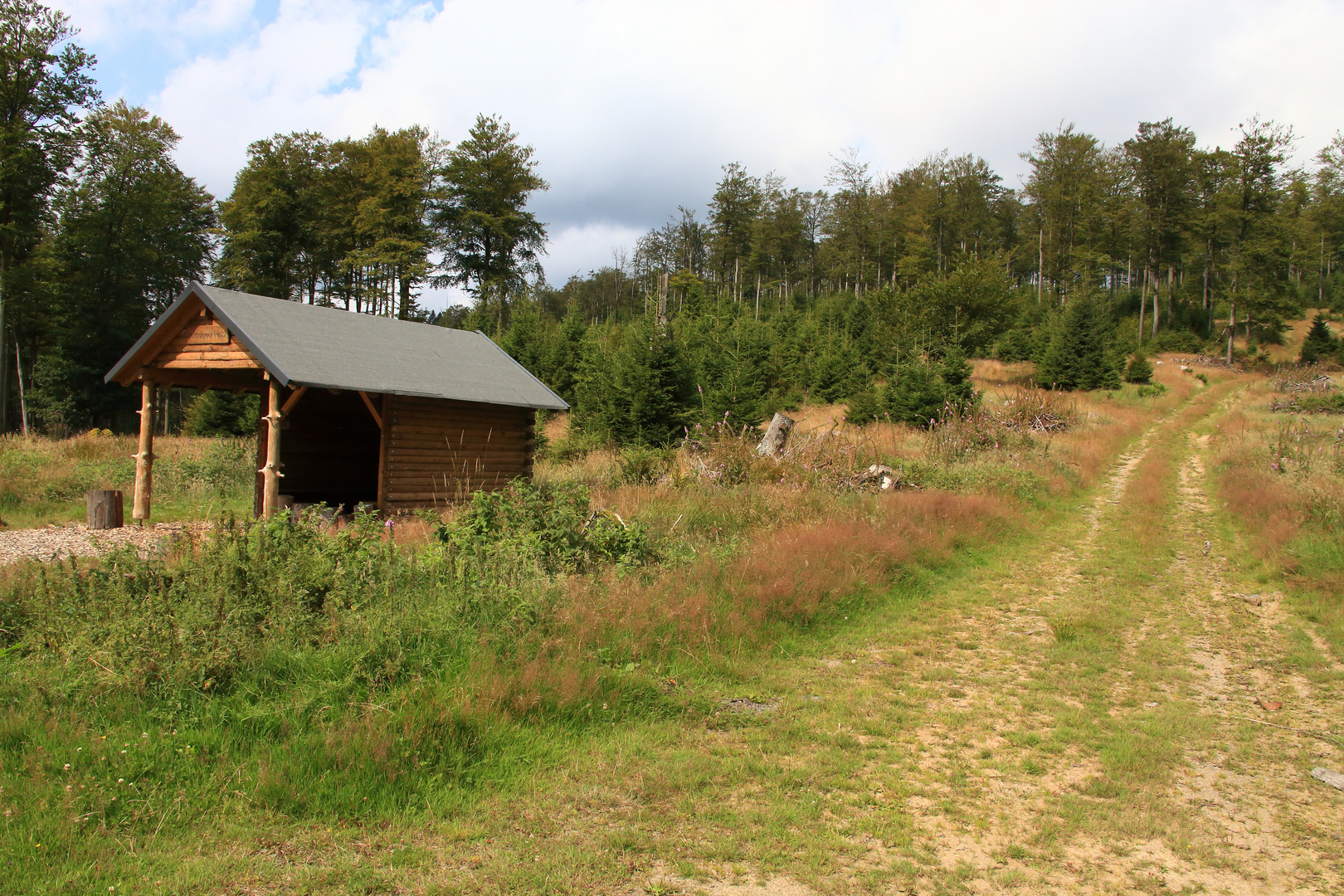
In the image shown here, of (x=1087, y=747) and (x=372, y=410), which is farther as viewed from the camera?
(x=372, y=410)

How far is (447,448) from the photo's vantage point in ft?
42.4

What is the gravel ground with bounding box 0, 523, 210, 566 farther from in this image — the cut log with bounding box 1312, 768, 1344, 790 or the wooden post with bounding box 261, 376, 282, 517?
the cut log with bounding box 1312, 768, 1344, 790

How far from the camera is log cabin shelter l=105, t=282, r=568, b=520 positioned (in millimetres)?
11102

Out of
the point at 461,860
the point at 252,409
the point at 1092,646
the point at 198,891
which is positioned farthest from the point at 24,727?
the point at 252,409

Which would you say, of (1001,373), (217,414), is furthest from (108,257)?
(1001,373)

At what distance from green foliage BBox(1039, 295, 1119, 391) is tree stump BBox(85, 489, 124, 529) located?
111 feet

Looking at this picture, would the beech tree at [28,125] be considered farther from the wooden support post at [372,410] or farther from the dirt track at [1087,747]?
the dirt track at [1087,747]

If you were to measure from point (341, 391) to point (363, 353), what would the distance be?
138 centimetres

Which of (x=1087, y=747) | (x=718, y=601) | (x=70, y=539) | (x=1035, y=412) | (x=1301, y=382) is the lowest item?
(x=1087, y=747)

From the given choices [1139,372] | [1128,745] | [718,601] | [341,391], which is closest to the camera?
[1128,745]

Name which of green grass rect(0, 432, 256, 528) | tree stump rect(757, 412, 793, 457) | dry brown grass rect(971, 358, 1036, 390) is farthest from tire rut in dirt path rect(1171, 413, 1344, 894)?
dry brown grass rect(971, 358, 1036, 390)

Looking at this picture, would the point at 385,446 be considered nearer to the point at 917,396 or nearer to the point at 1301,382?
the point at 917,396

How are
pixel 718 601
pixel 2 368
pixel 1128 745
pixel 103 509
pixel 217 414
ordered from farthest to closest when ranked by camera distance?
pixel 217 414 → pixel 2 368 → pixel 103 509 → pixel 718 601 → pixel 1128 745

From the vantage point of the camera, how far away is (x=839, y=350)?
28375 millimetres
